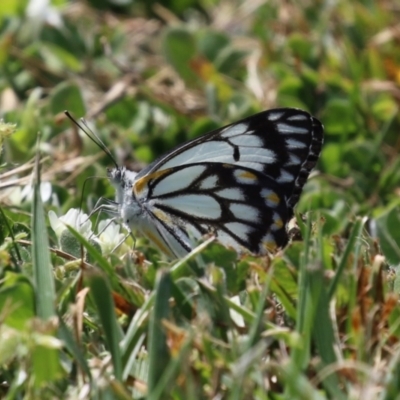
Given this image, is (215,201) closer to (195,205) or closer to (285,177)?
(195,205)

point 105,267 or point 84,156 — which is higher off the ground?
point 105,267

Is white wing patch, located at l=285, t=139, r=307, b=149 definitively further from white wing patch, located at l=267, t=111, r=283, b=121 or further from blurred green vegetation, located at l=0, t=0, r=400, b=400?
blurred green vegetation, located at l=0, t=0, r=400, b=400

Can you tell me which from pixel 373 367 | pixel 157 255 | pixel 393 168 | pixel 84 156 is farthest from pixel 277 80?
pixel 373 367

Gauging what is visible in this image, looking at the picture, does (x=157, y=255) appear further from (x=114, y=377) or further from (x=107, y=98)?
(x=107, y=98)

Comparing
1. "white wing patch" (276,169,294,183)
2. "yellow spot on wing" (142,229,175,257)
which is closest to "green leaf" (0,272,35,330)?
"yellow spot on wing" (142,229,175,257)

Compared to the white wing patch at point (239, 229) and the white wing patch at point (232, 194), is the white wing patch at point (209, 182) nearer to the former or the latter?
the white wing patch at point (232, 194)
